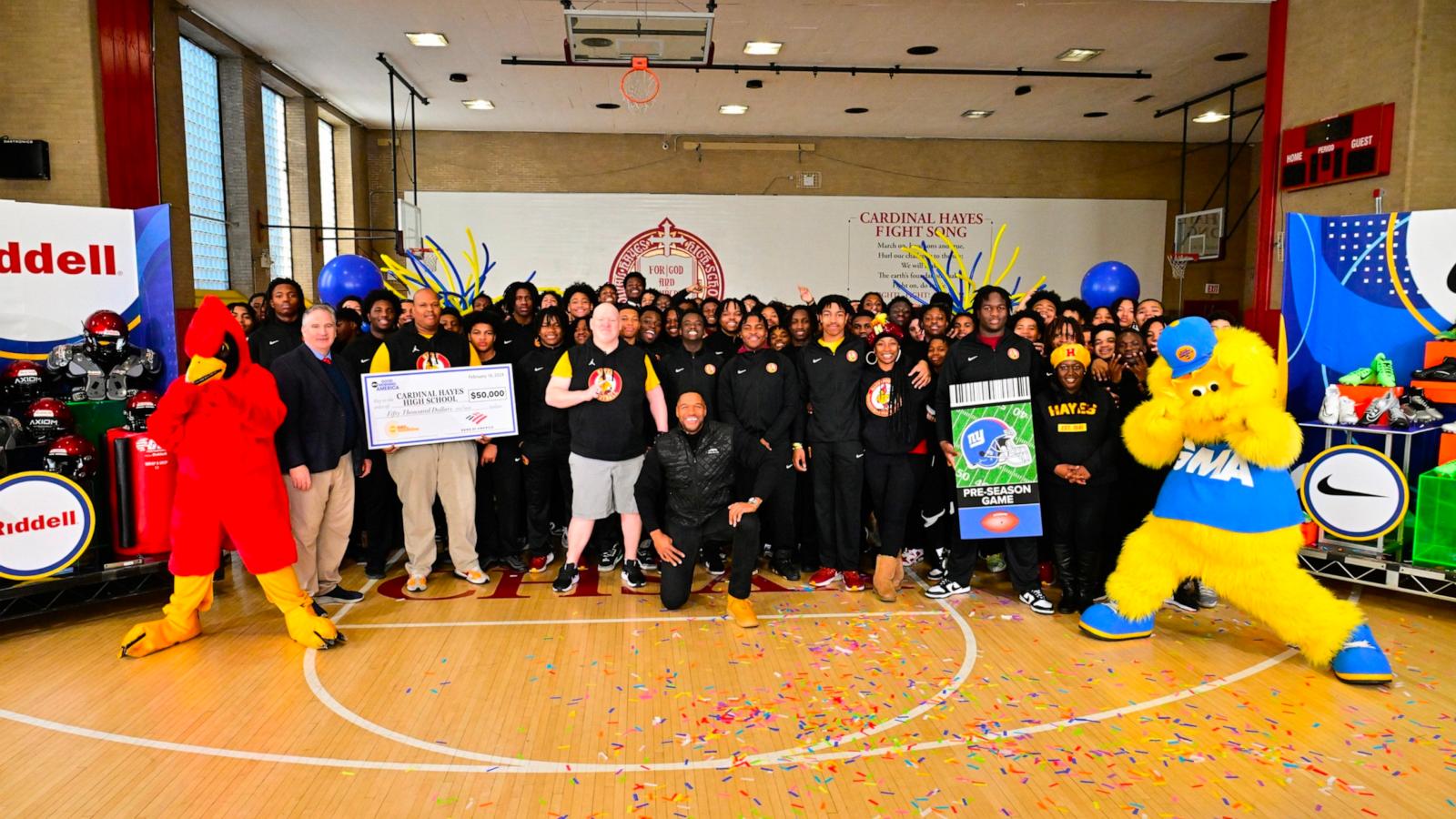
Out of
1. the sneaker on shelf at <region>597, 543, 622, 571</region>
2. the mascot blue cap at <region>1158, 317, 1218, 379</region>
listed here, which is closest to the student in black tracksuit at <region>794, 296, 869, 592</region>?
the sneaker on shelf at <region>597, 543, 622, 571</region>

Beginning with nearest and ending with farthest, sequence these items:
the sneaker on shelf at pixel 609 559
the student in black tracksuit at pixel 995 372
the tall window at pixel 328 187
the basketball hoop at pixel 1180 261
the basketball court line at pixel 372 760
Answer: the basketball court line at pixel 372 760
the student in black tracksuit at pixel 995 372
the sneaker on shelf at pixel 609 559
the tall window at pixel 328 187
the basketball hoop at pixel 1180 261

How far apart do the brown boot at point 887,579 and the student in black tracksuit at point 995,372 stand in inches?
9.5

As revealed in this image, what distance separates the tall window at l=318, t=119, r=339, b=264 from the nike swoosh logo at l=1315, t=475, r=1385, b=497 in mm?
11982

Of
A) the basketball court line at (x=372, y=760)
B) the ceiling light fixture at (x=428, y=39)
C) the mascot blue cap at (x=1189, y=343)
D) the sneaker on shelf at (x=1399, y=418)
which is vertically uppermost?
the ceiling light fixture at (x=428, y=39)

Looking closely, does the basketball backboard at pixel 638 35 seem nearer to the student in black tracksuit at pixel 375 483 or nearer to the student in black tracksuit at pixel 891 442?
the student in black tracksuit at pixel 375 483

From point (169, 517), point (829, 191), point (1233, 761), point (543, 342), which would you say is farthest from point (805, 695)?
point (829, 191)

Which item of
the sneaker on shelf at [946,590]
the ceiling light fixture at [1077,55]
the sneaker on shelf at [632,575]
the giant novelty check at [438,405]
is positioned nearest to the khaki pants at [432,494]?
the giant novelty check at [438,405]

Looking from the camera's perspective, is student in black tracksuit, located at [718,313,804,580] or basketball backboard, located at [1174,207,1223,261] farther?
basketball backboard, located at [1174,207,1223,261]

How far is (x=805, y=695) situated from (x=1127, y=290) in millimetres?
5819

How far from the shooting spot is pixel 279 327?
5.69 meters

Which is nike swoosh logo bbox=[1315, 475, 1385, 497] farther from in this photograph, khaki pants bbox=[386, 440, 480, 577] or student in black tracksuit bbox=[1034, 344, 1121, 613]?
khaki pants bbox=[386, 440, 480, 577]

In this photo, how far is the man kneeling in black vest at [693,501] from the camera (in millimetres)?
4742

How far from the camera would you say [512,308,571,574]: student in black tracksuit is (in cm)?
540

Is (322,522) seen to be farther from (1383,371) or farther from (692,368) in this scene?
(1383,371)
